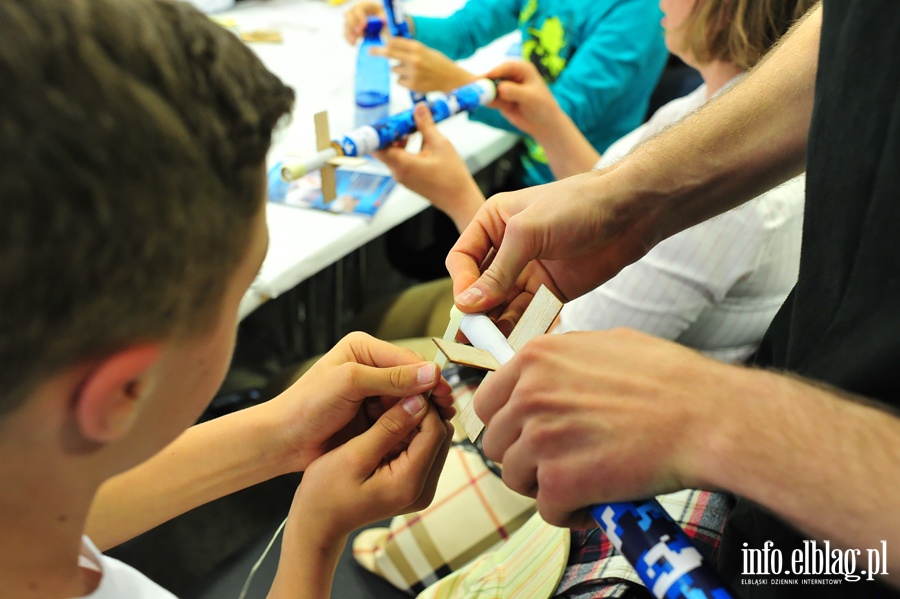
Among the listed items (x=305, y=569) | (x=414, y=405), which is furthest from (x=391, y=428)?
(x=305, y=569)

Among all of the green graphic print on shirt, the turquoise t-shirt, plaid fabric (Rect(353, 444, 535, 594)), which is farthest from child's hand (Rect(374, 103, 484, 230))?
plaid fabric (Rect(353, 444, 535, 594))

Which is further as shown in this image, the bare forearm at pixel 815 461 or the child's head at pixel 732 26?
the child's head at pixel 732 26

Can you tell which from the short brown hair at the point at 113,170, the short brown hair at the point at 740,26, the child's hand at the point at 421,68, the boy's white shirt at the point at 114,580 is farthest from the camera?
the child's hand at the point at 421,68

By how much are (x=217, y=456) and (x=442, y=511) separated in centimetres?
33

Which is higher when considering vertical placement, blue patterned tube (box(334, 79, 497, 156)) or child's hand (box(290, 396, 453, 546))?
blue patterned tube (box(334, 79, 497, 156))

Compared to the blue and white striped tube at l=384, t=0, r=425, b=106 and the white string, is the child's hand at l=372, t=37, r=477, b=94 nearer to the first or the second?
the blue and white striped tube at l=384, t=0, r=425, b=106

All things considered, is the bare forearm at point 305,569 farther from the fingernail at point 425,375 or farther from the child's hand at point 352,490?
the fingernail at point 425,375

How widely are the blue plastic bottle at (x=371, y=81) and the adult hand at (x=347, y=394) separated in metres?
0.86

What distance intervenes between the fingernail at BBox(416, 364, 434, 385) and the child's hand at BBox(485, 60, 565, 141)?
3.04 feet

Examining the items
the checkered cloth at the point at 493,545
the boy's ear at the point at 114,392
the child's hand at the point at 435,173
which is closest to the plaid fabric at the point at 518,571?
the checkered cloth at the point at 493,545

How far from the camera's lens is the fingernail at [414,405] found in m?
0.73

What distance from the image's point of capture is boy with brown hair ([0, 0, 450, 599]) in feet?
1.09

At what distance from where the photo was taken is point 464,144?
1629 mm

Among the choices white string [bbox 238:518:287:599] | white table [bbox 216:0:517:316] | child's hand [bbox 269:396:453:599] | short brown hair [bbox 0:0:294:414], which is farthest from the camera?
white table [bbox 216:0:517:316]
